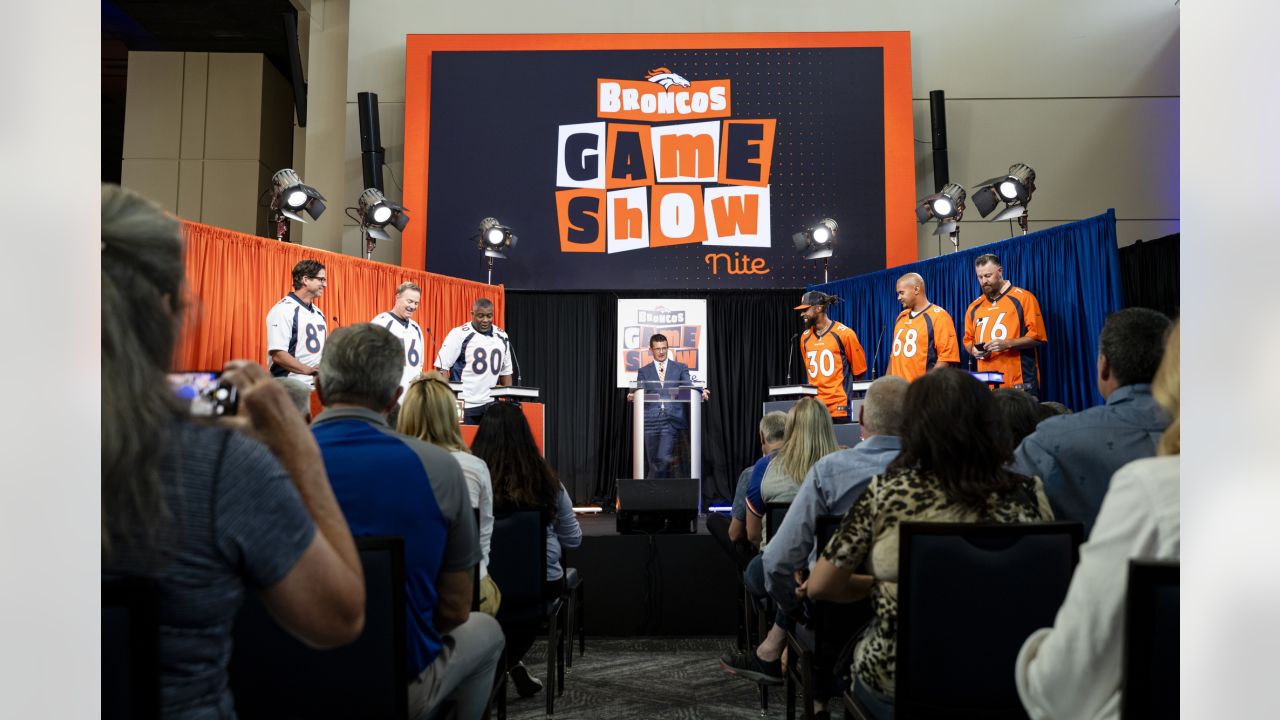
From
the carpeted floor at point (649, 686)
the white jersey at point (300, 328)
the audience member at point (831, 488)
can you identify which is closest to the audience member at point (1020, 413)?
the audience member at point (831, 488)

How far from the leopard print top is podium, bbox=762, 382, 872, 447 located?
3.07 m

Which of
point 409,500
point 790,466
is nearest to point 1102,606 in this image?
point 409,500

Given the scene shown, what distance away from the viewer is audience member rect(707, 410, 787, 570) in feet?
11.4

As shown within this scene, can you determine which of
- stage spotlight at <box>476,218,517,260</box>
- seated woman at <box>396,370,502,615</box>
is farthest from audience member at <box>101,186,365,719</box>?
stage spotlight at <box>476,218,517,260</box>

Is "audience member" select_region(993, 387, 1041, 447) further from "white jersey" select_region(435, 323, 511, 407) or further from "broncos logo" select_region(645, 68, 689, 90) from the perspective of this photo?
"broncos logo" select_region(645, 68, 689, 90)

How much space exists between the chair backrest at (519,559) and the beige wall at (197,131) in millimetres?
1997

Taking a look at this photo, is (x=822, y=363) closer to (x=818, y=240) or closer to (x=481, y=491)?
(x=818, y=240)

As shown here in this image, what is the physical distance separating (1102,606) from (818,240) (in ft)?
22.6

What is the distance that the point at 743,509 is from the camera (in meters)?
3.50

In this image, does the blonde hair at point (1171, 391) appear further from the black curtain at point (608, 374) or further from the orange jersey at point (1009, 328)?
the black curtain at point (608, 374)

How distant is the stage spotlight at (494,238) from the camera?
24.2 ft
